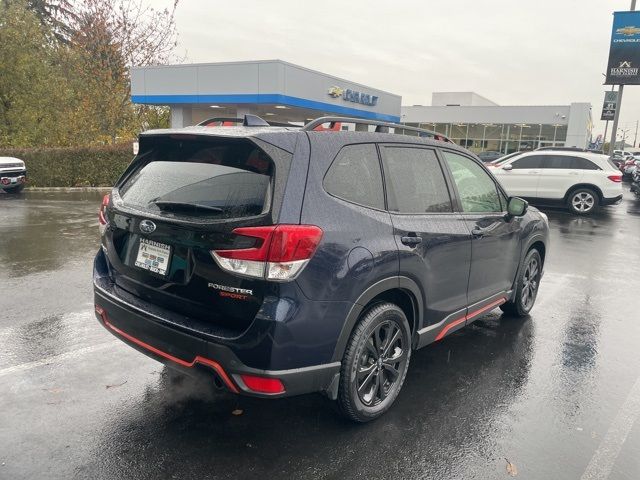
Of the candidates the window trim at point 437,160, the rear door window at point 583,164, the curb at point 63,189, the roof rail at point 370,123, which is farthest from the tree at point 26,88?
the window trim at point 437,160

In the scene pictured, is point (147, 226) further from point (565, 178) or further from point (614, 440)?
point (565, 178)

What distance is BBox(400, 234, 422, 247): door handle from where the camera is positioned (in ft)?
10.5

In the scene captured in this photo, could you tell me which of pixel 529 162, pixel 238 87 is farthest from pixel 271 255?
pixel 238 87

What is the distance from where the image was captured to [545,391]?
3.75 m

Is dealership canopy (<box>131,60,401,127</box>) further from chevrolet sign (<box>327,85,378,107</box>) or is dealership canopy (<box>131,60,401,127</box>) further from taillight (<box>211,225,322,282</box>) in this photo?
taillight (<box>211,225,322,282</box>)

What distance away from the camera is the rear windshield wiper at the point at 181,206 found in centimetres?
272

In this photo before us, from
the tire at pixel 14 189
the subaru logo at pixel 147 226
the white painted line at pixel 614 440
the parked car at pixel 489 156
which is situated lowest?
the white painted line at pixel 614 440

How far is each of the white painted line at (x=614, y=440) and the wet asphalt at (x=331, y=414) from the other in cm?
1

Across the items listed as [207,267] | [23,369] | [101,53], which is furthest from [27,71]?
[207,267]

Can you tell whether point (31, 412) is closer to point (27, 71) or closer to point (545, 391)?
point (545, 391)

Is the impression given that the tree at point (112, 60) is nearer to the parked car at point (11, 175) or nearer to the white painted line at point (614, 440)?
the parked car at point (11, 175)

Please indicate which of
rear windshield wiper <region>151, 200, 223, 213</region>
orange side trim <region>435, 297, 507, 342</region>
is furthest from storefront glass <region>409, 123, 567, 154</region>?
rear windshield wiper <region>151, 200, 223, 213</region>

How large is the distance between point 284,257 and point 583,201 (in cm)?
1416

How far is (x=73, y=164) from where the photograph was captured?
16.6m
